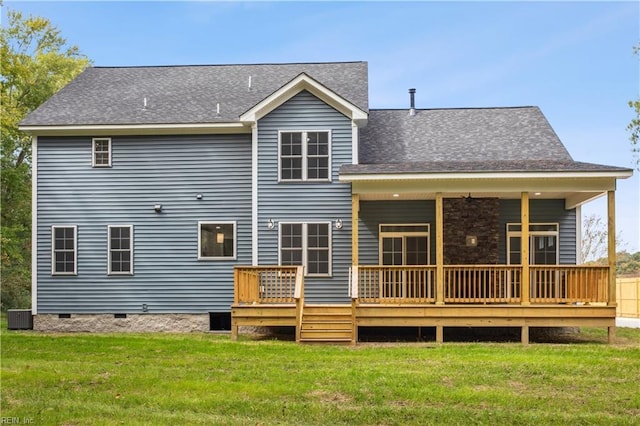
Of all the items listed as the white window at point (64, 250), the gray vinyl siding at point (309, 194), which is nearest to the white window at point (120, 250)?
the white window at point (64, 250)

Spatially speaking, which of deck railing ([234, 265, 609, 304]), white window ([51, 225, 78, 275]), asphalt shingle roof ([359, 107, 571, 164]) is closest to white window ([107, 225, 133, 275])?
white window ([51, 225, 78, 275])

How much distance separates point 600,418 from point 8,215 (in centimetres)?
2710

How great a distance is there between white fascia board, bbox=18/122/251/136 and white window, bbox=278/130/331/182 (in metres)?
1.27

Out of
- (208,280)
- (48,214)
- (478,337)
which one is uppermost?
(48,214)

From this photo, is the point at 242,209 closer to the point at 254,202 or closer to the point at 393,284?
the point at 254,202

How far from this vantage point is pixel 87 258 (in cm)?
1953

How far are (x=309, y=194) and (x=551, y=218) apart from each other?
6316 mm

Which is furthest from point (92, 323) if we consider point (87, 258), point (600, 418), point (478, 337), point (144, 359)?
point (600, 418)

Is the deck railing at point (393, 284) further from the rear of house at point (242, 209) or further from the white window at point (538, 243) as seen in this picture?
the white window at point (538, 243)

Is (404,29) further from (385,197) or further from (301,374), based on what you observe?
(301,374)

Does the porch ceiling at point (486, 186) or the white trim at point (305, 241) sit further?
the white trim at point (305, 241)

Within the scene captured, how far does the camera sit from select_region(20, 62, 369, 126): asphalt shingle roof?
19594mm

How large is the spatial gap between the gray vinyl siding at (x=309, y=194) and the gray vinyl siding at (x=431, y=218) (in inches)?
29.5

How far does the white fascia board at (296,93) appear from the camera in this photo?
59.6 ft
